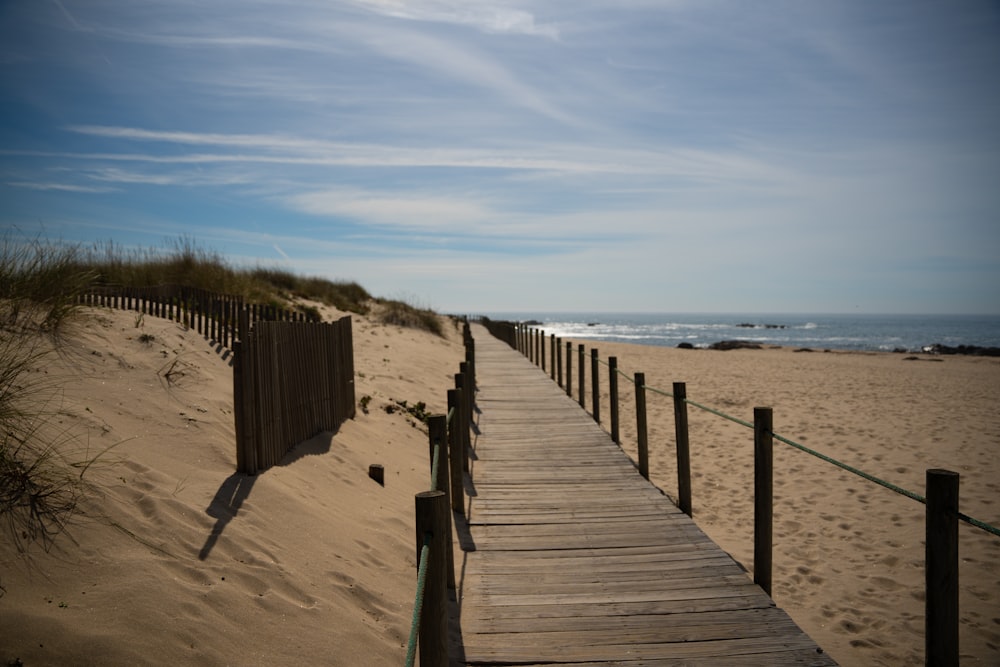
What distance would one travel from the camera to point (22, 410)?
412cm

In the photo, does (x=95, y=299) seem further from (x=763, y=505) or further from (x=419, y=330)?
(x=419, y=330)

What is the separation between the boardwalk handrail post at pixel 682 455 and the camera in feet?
19.4

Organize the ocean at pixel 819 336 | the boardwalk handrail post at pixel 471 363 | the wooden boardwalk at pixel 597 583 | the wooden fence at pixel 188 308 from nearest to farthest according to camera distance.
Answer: the wooden boardwalk at pixel 597 583 → the wooden fence at pixel 188 308 → the boardwalk handrail post at pixel 471 363 → the ocean at pixel 819 336

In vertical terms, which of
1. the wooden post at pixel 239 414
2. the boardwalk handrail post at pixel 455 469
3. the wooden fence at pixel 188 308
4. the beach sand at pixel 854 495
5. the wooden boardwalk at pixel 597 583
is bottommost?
the beach sand at pixel 854 495

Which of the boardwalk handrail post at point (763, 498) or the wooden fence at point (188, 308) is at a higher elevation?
the wooden fence at point (188, 308)

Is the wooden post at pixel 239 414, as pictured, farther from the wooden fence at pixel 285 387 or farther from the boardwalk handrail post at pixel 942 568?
the boardwalk handrail post at pixel 942 568

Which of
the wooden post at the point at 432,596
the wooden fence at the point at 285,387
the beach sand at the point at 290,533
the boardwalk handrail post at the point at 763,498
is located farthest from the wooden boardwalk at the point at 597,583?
the wooden fence at the point at 285,387

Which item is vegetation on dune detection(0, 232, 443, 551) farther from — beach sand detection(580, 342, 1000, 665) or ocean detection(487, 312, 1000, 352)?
ocean detection(487, 312, 1000, 352)

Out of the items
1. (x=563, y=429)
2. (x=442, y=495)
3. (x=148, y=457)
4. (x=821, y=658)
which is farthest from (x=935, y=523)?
(x=563, y=429)

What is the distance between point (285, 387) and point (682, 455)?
13.2 ft

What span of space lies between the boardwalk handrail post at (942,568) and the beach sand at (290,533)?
58.2 inches

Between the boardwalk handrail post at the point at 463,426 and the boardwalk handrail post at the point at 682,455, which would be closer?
the boardwalk handrail post at the point at 682,455

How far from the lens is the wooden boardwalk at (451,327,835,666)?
3543 millimetres

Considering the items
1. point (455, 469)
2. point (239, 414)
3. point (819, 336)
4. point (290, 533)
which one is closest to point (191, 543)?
point (290, 533)
